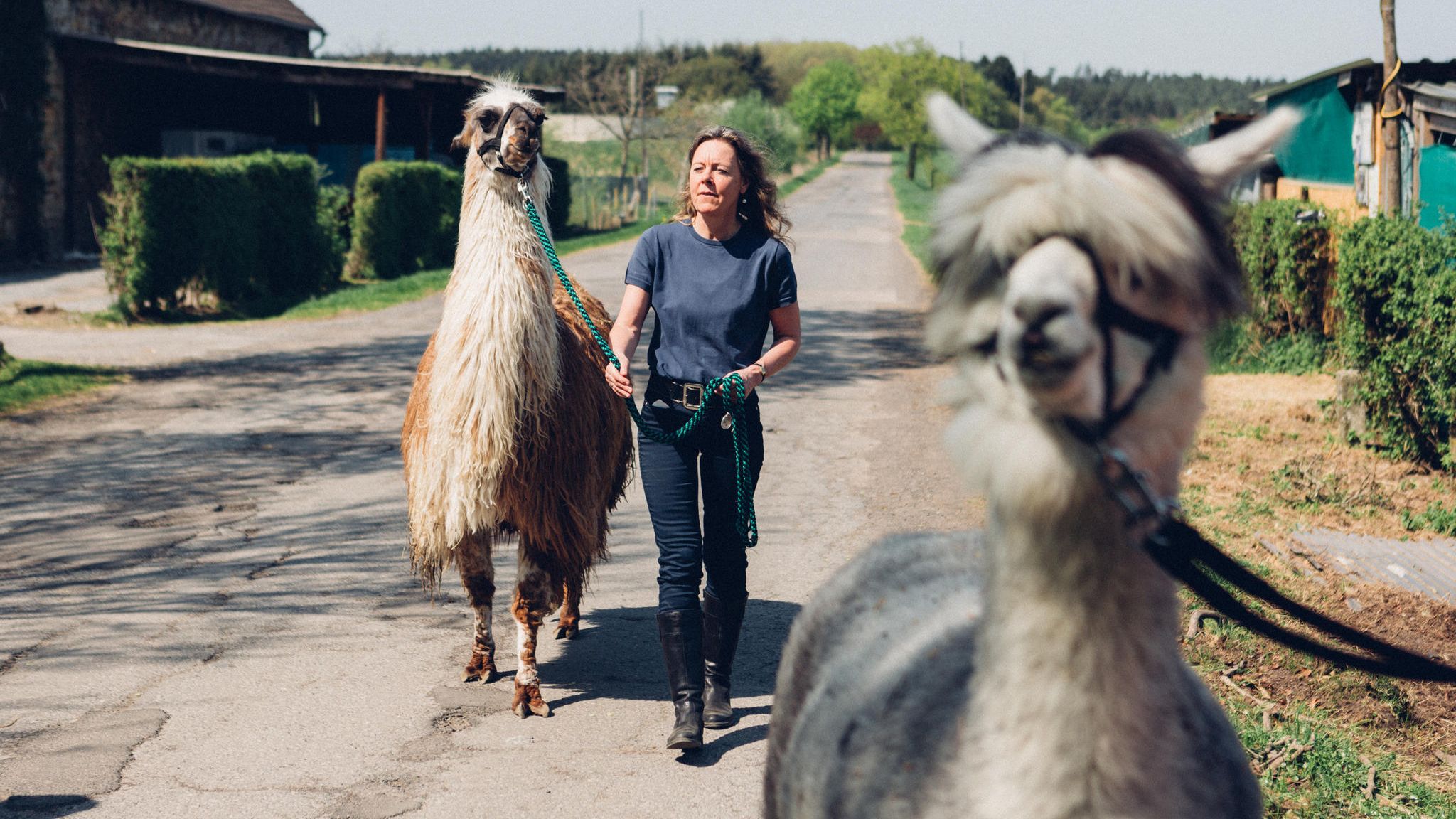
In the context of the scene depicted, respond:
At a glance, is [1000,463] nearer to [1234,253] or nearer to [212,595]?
[1234,253]

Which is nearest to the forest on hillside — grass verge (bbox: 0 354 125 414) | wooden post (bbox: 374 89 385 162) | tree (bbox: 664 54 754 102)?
tree (bbox: 664 54 754 102)

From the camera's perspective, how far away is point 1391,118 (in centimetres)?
1035

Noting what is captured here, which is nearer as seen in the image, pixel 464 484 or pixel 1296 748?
pixel 1296 748

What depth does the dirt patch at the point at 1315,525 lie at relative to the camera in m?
4.54

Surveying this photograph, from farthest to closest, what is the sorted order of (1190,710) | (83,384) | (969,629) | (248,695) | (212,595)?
(83,384) → (212,595) → (248,695) → (969,629) → (1190,710)

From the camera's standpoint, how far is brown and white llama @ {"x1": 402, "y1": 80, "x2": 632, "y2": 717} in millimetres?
4645

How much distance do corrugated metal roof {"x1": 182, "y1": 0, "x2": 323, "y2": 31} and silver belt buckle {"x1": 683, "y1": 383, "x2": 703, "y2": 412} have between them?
29674 millimetres

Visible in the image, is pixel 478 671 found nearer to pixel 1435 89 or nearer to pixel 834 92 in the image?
pixel 1435 89

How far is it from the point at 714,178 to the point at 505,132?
110cm

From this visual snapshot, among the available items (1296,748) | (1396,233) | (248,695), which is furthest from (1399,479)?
(248,695)

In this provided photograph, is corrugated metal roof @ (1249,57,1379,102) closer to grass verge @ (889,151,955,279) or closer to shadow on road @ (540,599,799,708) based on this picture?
grass verge @ (889,151,955,279)

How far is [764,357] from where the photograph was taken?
4.39m

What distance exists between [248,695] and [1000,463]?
420cm

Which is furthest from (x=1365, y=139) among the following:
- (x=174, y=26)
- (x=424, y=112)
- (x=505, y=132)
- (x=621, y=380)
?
(x=174, y=26)
